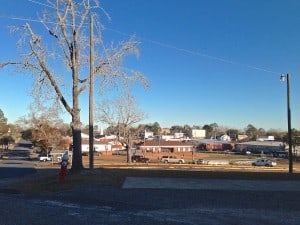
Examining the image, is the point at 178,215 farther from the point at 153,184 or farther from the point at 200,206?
the point at 153,184

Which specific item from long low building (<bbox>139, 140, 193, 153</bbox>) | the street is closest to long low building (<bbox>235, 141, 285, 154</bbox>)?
long low building (<bbox>139, 140, 193, 153</bbox>)

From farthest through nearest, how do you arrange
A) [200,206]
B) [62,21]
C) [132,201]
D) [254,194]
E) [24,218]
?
[62,21] → [254,194] → [132,201] → [200,206] → [24,218]

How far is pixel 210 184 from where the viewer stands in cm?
1612

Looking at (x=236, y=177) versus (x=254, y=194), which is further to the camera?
(x=236, y=177)

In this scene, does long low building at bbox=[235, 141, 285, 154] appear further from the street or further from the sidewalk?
the street

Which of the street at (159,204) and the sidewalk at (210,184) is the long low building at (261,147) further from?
the street at (159,204)

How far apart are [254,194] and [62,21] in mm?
12692

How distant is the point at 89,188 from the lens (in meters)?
15.1

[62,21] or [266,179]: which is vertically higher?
[62,21]

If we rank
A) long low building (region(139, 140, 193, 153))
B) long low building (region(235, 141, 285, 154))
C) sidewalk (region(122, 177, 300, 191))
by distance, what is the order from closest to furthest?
sidewalk (region(122, 177, 300, 191))
long low building (region(139, 140, 193, 153))
long low building (region(235, 141, 285, 154))

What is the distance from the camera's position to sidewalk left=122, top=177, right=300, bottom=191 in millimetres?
15086

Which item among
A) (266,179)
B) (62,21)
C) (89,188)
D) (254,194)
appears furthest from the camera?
(62,21)

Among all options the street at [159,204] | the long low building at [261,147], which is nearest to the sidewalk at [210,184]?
the street at [159,204]

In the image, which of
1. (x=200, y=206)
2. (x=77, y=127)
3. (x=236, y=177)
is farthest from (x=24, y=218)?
(x=77, y=127)
